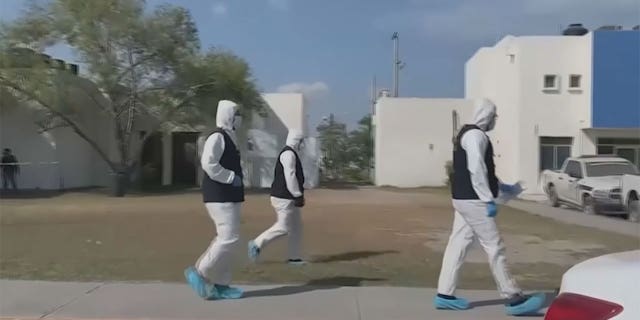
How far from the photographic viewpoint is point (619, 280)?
2920mm

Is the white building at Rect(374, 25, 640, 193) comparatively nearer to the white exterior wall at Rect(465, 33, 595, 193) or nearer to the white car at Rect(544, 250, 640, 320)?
the white exterior wall at Rect(465, 33, 595, 193)

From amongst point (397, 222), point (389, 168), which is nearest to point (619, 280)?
point (397, 222)

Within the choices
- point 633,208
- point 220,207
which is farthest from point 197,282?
point 633,208

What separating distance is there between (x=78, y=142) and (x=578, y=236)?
2236 cm

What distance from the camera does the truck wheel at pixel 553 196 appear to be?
23522mm

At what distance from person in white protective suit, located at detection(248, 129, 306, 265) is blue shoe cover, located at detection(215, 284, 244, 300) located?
1.97m

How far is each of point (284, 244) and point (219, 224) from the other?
4.77 metres

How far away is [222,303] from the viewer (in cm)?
755

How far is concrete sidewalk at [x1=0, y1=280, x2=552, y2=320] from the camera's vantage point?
7.08m

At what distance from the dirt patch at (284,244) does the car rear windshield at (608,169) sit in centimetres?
250

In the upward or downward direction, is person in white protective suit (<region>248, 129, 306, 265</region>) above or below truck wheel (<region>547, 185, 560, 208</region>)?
above

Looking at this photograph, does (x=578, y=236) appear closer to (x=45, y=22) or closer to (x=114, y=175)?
(x=114, y=175)

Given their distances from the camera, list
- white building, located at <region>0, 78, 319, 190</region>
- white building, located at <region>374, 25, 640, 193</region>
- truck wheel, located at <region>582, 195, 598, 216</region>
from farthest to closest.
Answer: white building, located at <region>374, 25, 640, 193</region> < white building, located at <region>0, 78, 319, 190</region> < truck wheel, located at <region>582, 195, 598, 216</region>

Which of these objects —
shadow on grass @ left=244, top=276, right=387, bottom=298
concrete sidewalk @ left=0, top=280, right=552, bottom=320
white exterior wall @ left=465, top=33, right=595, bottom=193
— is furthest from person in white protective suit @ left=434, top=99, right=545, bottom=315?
white exterior wall @ left=465, top=33, right=595, bottom=193
